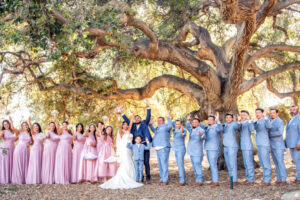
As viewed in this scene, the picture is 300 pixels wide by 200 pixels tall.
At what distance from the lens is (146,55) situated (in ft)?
30.0

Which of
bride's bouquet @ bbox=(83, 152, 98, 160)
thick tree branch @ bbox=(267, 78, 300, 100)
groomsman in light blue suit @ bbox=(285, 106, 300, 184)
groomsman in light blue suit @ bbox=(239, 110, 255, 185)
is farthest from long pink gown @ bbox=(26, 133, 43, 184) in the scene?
thick tree branch @ bbox=(267, 78, 300, 100)

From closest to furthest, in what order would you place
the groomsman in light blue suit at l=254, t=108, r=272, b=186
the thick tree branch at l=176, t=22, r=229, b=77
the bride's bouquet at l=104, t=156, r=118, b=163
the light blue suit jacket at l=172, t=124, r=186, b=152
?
the groomsman in light blue suit at l=254, t=108, r=272, b=186
the light blue suit jacket at l=172, t=124, r=186, b=152
the bride's bouquet at l=104, t=156, r=118, b=163
the thick tree branch at l=176, t=22, r=229, b=77

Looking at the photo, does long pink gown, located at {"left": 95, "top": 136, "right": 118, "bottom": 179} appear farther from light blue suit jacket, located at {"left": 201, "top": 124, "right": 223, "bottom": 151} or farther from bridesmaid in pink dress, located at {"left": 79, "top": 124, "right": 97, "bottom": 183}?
light blue suit jacket, located at {"left": 201, "top": 124, "right": 223, "bottom": 151}

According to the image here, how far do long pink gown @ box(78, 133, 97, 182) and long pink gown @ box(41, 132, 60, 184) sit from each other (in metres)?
0.84

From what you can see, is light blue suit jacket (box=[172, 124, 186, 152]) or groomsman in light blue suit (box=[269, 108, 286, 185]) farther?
light blue suit jacket (box=[172, 124, 186, 152])

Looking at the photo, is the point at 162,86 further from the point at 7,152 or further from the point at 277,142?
the point at 7,152

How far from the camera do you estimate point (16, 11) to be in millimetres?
5773

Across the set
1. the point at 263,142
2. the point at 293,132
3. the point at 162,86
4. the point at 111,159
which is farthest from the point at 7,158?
the point at 293,132

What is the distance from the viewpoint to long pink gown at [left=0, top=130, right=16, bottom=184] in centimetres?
880

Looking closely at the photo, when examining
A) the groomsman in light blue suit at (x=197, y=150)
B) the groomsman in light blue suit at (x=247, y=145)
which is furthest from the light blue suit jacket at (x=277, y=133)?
the groomsman in light blue suit at (x=197, y=150)

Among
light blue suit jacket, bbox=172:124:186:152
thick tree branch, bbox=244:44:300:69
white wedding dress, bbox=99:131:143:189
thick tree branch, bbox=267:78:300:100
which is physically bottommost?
white wedding dress, bbox=99:131:143:189

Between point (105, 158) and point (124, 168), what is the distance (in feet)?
2.98

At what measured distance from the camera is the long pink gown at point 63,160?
881 centimetres

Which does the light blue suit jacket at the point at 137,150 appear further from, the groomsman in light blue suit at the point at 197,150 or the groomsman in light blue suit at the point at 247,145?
the groomsman in light blue suit at the point at 247,145
